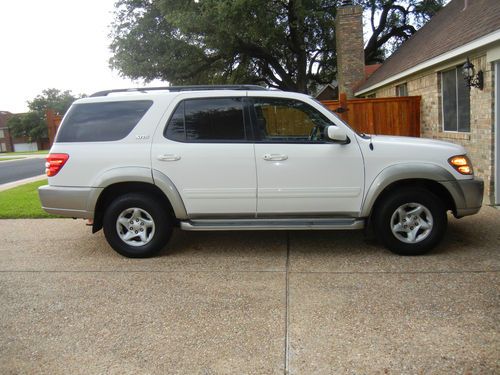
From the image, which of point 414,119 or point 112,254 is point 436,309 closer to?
point 112,254

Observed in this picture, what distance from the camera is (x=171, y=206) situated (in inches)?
213

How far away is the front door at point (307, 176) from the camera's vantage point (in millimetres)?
5066

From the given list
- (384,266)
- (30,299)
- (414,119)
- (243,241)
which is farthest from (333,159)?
(414,119)

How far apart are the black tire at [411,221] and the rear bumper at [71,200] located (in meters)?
3.37

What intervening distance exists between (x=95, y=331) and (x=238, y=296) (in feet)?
4.26

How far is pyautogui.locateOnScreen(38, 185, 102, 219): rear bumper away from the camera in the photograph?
524cm

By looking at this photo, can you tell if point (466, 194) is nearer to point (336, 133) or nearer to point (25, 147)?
point (336, 133)

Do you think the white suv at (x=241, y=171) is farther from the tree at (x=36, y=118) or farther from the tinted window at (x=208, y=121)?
the tree at (x=36, y=118)

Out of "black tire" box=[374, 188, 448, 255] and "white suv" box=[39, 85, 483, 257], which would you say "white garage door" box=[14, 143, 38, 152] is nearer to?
"white suv" box=[39, 85, 483, 257]

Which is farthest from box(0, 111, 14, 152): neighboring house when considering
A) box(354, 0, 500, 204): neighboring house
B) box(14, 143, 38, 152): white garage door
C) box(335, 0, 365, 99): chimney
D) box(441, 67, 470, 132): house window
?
box(441, 67, 470, 132): house window

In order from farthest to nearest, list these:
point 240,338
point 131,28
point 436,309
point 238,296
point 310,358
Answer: point 131,28 < point 238,296 < point 436,309 < point 240,338 < point 310,358

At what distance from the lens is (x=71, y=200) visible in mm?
5285

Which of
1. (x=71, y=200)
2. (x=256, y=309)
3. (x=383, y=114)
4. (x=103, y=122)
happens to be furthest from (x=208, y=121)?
(x=383, y=114)

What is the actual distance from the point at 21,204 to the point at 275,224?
663cm
